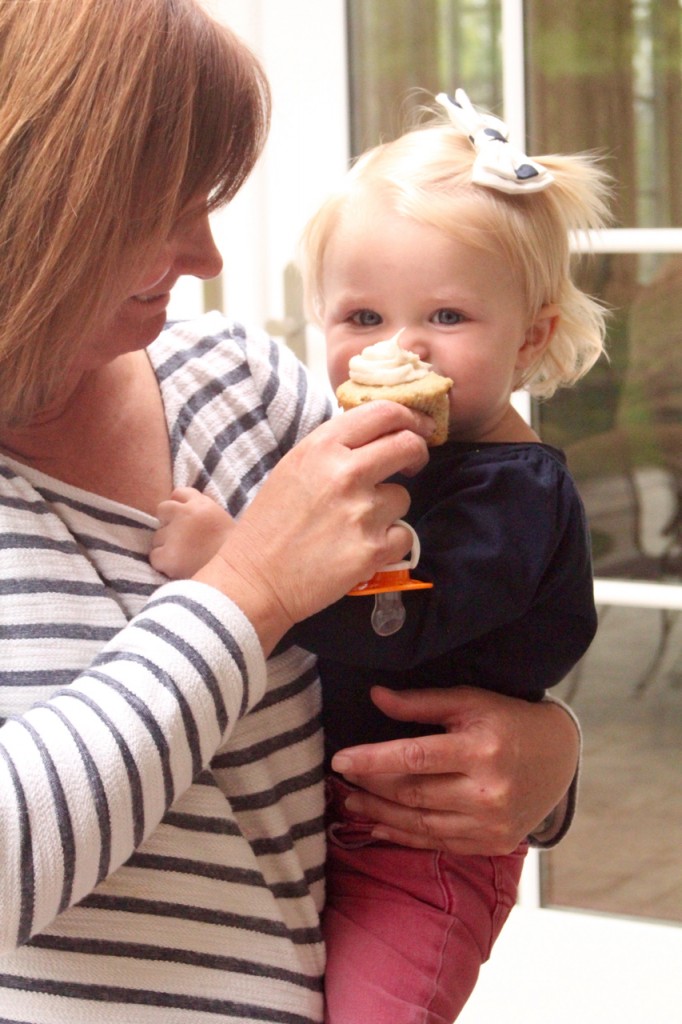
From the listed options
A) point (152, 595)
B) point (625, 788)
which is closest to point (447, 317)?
point (152, 595)

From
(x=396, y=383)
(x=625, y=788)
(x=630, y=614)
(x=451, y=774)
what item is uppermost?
(x=396, y=383)

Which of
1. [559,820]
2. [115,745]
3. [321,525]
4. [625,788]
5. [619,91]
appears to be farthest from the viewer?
[625,788]

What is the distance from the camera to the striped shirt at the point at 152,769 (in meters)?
0.89

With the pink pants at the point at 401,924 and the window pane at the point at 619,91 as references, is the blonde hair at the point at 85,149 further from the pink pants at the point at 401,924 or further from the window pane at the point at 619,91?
the window pane at the point at 619,91

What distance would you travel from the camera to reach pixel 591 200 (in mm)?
1321

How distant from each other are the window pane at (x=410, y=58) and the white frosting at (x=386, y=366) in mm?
939

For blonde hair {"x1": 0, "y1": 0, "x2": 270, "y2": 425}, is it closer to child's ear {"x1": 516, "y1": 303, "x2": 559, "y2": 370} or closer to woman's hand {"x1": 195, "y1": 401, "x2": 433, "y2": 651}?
woman's hand {"x1": 195, "y1": 401, "x2": 433, "y2": 651}

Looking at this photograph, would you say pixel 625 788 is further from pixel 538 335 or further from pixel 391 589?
pixel 391 589

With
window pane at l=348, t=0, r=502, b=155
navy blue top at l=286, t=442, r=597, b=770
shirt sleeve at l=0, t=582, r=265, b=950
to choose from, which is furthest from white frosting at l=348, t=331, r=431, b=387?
window pane at l=348, t=0, r=502, b=155

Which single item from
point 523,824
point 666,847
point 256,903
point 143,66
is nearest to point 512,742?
point 523,824

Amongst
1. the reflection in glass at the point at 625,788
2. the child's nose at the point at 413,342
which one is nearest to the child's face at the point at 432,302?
the child's nose at the point at 413,342

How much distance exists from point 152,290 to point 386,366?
0.22 m

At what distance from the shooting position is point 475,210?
1.17 meters

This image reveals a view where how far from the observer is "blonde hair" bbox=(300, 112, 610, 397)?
46.4 inches
